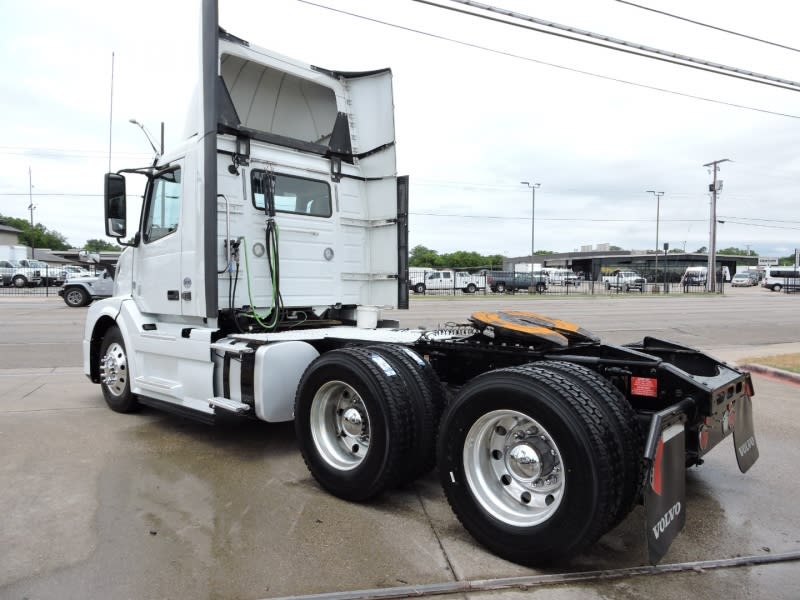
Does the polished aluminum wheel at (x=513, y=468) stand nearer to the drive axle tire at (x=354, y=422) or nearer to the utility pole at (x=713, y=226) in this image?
the drive axle tire at (x=354, y=422)

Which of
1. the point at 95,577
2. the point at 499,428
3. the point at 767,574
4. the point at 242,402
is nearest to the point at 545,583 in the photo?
the point at 499,428

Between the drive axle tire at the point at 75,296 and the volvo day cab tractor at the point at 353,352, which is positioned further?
the drive axle tire at the point at 75,296

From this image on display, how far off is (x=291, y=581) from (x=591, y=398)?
179cm

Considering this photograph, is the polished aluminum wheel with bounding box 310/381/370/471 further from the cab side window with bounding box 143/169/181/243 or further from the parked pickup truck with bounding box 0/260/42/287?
the parked pickup truck with bounding box 0/260/42/287

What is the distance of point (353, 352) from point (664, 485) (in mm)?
2111

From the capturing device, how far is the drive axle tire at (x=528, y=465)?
2898mm

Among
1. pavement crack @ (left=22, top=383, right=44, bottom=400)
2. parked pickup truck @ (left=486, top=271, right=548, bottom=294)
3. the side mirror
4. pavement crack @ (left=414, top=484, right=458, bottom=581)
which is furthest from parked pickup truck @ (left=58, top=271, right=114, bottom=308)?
parked pickup truck @ (left=486, top=271, right=548, bottom=294)

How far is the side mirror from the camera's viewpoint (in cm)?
598

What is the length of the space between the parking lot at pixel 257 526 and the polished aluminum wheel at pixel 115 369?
1.27ft

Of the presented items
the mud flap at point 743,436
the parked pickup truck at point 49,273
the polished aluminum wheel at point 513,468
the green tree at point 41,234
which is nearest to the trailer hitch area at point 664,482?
the polished aluminum wheel at point 513,468

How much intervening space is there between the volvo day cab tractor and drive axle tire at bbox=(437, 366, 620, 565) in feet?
0.03

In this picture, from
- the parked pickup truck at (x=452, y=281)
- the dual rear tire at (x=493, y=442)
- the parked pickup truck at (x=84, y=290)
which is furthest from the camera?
the parked pickup truck at (x=452, y=281)

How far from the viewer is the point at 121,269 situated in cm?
677

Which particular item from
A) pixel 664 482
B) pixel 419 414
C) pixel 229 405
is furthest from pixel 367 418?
pixel 664 482
